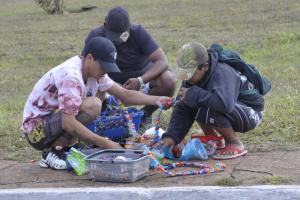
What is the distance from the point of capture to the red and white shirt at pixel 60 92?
541 cm

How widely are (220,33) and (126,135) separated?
Result: 10624 mm

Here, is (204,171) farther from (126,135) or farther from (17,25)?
(17,25)

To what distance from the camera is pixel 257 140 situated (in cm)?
630

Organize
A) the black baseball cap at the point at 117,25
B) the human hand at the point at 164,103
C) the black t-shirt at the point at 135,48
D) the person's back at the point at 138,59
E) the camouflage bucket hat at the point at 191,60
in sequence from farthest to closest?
1. the black t-shirt at the point at 135,48
2. the person's back at the point at 138,59
3. the black baseball cap at the point at 117,25
4. the human hand at the point at 164,103
5. the camouflage bucket hat at the point at 191,60

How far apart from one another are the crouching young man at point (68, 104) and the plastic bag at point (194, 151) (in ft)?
1.53

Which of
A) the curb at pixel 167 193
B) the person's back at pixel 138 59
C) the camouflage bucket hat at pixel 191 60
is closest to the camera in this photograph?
the curb at pixel 167 193

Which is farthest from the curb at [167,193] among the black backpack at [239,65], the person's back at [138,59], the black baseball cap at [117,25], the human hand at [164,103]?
the black baseball cap at [117,25]

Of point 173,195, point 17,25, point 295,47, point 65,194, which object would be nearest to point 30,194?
point 65,194

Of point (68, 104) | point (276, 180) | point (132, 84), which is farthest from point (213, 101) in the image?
point (132, 84)

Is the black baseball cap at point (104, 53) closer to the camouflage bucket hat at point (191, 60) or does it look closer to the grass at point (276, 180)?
the camouflage bucket hat at point (191, 60)

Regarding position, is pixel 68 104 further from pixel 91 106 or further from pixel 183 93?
pixel 183 93

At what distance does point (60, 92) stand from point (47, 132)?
0.42 meters

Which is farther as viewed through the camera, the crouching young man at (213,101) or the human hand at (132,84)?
the human hand at (132,84)

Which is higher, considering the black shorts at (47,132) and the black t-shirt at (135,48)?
the black t-shirt at (135,48)
